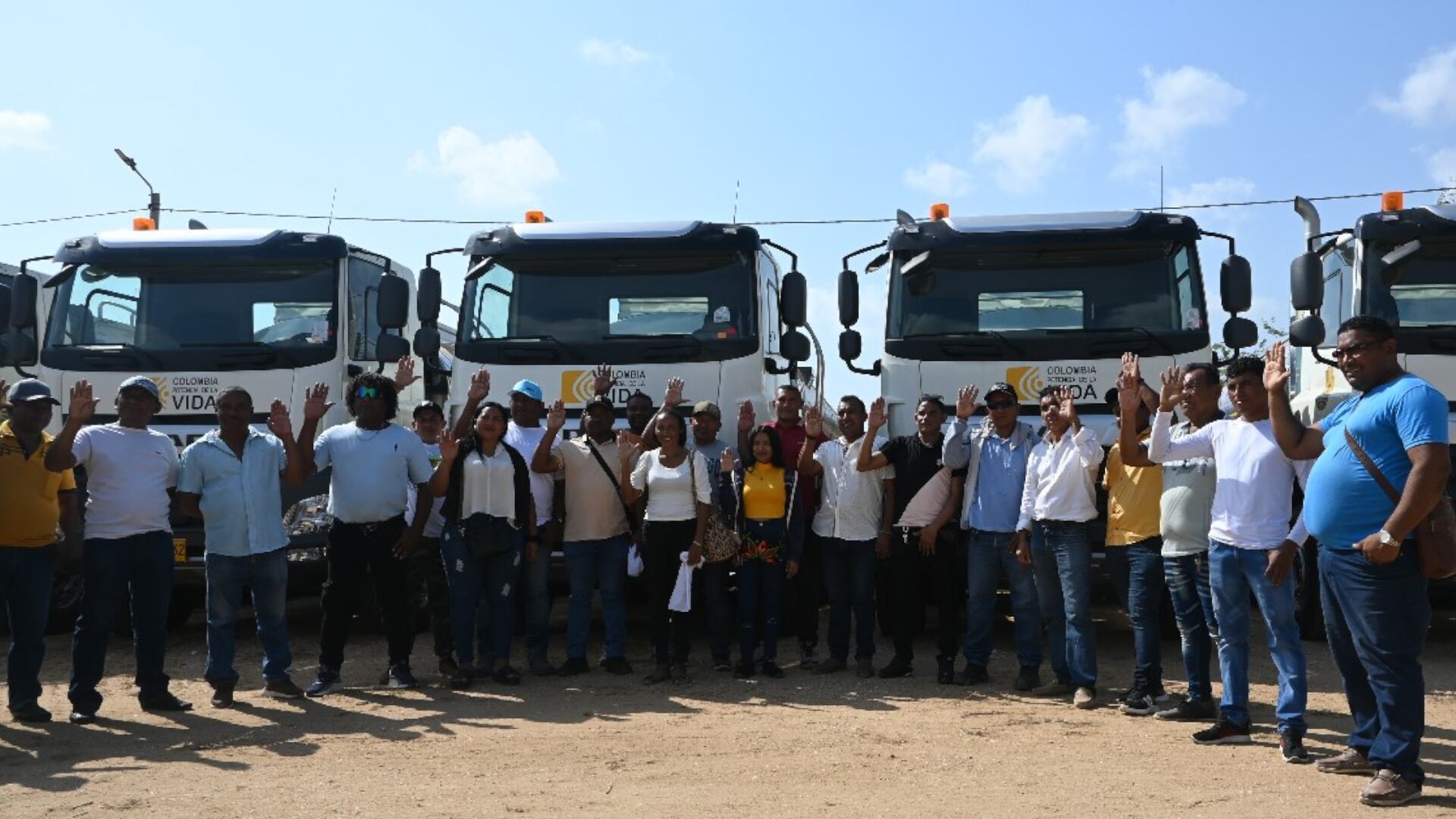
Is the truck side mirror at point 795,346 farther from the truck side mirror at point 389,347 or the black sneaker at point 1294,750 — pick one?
the black sneaker at point 1294,750

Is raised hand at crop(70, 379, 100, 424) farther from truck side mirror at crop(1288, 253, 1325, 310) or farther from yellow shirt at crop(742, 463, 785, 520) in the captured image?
truck side mirror at crop(1288, 253, 1325, 310)

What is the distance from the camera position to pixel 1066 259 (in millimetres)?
9672

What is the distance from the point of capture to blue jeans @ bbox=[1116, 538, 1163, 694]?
7.08 meters

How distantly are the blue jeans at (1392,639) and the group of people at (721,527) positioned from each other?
0.52 feet

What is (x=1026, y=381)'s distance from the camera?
9328 millimetres

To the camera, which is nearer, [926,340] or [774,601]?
[774,601]

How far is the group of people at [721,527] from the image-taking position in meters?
6.30

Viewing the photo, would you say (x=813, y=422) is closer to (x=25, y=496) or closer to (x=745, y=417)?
(x=745, y=417)

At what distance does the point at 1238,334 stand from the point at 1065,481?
A: 2833 mm

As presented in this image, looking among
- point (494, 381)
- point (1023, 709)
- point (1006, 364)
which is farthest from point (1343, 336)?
point (494, 381)

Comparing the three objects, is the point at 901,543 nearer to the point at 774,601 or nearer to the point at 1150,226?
the point at 774,601

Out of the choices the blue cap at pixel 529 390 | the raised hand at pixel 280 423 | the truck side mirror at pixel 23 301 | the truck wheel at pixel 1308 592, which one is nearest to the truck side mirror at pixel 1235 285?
the truck wheel at pixel 1308 592

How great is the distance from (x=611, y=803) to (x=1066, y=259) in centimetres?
569

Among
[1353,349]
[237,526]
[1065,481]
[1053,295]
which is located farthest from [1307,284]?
[237,526]
